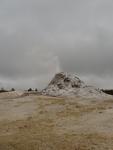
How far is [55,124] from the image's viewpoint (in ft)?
137

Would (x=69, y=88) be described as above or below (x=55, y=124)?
above

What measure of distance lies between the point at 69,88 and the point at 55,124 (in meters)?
21.8

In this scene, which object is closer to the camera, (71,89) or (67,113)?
(67,113)

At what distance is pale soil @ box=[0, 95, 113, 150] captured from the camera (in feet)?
110

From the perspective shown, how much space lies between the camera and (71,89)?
206 ft

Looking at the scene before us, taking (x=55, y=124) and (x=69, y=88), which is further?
(x=69, y=88)

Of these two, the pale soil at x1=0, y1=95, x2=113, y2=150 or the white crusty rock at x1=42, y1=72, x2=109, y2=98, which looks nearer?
the pale soil at x1=0, y1=95, x2=113, y2=150

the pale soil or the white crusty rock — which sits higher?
the white crusty rock

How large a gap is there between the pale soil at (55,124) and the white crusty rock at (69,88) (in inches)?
158

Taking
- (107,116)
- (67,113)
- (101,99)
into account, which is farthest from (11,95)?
(107,116)

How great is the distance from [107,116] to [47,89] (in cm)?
2147

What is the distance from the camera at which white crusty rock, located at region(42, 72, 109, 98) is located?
200 ft

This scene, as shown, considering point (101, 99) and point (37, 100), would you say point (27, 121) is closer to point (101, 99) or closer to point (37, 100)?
point (37, 100)

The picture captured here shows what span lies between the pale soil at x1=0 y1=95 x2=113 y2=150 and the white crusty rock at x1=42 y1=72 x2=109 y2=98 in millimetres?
4002
